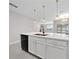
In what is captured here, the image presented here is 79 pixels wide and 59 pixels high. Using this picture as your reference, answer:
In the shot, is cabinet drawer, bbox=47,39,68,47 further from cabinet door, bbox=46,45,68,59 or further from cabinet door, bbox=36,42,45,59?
cabinet door, bbox=36,42,45,59

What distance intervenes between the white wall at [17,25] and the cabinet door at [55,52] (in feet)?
13.8

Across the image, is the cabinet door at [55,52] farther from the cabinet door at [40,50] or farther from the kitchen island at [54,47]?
the cabinet door at [40,50]

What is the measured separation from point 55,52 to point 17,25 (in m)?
5.12

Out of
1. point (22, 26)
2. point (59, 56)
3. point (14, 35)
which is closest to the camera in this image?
point (59, 56)

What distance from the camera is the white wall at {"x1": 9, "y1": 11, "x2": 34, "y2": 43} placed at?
255 inches

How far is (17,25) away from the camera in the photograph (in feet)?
23.0

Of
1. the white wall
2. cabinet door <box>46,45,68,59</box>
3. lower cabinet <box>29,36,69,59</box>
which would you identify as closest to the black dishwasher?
lower cabinet <box>29,36,69,59</box>

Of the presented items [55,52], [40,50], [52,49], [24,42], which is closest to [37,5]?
[24,42]

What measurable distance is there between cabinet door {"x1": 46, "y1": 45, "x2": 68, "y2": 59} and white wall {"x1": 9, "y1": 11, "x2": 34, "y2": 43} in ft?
13.8

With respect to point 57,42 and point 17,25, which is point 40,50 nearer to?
point 57,42
